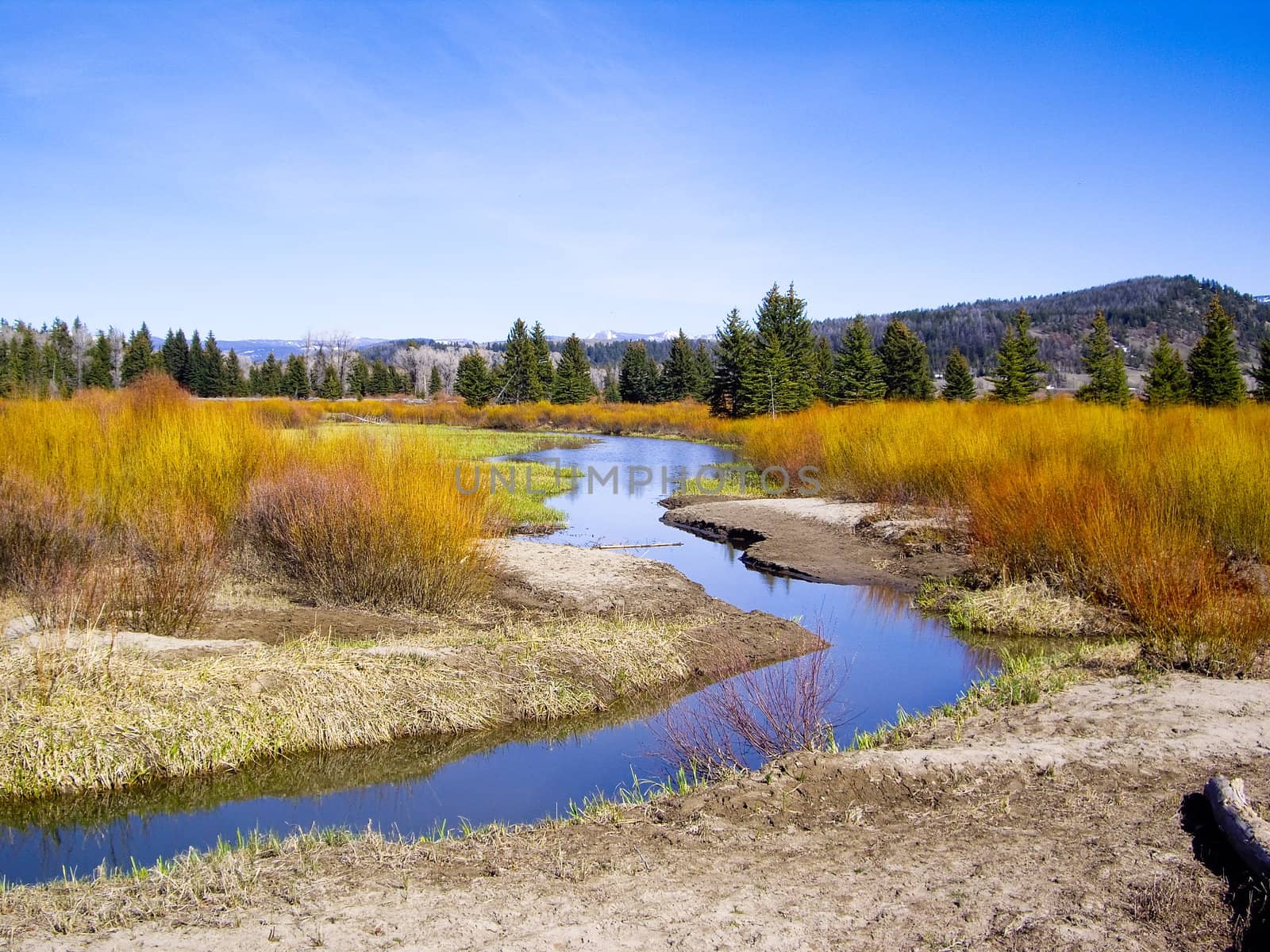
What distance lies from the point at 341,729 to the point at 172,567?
123 inches

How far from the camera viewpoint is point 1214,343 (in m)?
41.2

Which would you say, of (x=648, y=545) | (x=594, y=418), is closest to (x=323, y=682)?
(x=648, y=545)

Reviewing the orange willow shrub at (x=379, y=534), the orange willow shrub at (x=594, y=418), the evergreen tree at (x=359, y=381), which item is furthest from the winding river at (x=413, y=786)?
the evergreen tree at (x=359, y=381)

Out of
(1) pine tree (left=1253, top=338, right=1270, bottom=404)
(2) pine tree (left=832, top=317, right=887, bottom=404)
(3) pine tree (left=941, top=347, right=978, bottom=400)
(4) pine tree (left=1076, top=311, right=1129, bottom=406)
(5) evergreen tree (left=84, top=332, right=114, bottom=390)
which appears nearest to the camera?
A: (1) pine tree (left=1253, top=338, right=1270, bottom=404)

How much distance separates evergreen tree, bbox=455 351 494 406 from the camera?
67.3m

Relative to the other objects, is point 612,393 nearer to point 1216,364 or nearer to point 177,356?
point 177,356

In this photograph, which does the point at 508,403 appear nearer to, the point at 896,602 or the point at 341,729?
the point at 896,602

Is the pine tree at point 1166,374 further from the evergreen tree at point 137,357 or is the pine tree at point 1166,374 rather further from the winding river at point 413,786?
the evergreen tree at point 137,357

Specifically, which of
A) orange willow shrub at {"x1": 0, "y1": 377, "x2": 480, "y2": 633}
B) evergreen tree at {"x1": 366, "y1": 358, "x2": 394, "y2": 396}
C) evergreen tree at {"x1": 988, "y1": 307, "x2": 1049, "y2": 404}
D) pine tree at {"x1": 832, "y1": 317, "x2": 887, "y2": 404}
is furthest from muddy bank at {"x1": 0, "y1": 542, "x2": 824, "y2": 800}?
evergreen tree at {"x1": 366, "y1": 358, "x2": 394, "y2": 396}

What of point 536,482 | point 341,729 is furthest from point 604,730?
point 536,482

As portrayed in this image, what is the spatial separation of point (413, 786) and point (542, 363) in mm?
64868

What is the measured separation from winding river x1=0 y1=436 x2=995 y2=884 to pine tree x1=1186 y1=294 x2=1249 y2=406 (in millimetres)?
37899

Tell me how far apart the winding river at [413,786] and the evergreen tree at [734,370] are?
124 ft

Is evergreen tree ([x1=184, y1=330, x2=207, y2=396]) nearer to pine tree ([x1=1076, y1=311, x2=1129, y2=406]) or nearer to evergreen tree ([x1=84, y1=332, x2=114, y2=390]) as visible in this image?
evergreen tree ([x1=84, y1=332, x2=114, y2=390])
